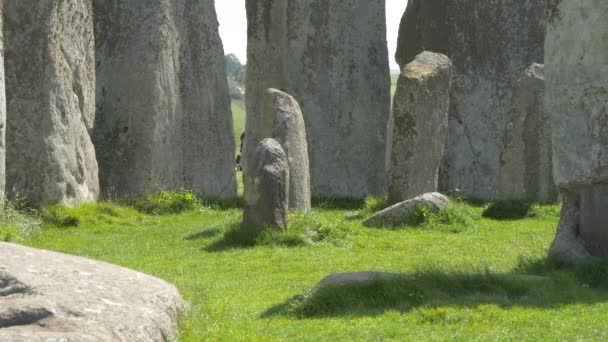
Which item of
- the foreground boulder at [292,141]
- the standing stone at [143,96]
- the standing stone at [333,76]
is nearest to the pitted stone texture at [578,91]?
the foreground boulder at [292,141]

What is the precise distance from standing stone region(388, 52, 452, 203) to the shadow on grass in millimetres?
10910

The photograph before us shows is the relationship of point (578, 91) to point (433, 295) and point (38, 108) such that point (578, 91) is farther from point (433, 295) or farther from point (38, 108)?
point (38, 108)

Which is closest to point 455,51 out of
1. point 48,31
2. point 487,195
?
Answer: point 487,195

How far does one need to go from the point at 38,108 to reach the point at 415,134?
6895 mm

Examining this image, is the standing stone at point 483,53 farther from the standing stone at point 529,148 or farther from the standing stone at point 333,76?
the standing stone at point 529,148

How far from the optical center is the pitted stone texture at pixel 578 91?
44.2 ft

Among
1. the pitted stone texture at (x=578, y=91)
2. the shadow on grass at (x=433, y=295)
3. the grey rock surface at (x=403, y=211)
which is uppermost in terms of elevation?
the pitted stone texture at (x=578, y=91)

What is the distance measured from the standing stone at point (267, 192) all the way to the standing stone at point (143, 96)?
6131 millimetres

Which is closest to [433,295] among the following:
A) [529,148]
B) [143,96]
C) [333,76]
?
[529,148]

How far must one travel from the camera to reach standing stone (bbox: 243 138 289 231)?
17.7m

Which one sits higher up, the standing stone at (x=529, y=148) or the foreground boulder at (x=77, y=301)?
the foreground boulder at (x=77, y=301)

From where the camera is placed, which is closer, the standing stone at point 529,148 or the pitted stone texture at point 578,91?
the pitted stone texture at point 578,91

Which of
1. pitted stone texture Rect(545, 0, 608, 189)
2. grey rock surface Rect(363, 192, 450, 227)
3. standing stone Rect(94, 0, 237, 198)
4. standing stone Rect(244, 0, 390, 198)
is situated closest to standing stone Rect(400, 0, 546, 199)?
standing stone Rect(244, 0, 390, 198)

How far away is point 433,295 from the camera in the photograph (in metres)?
11.2
